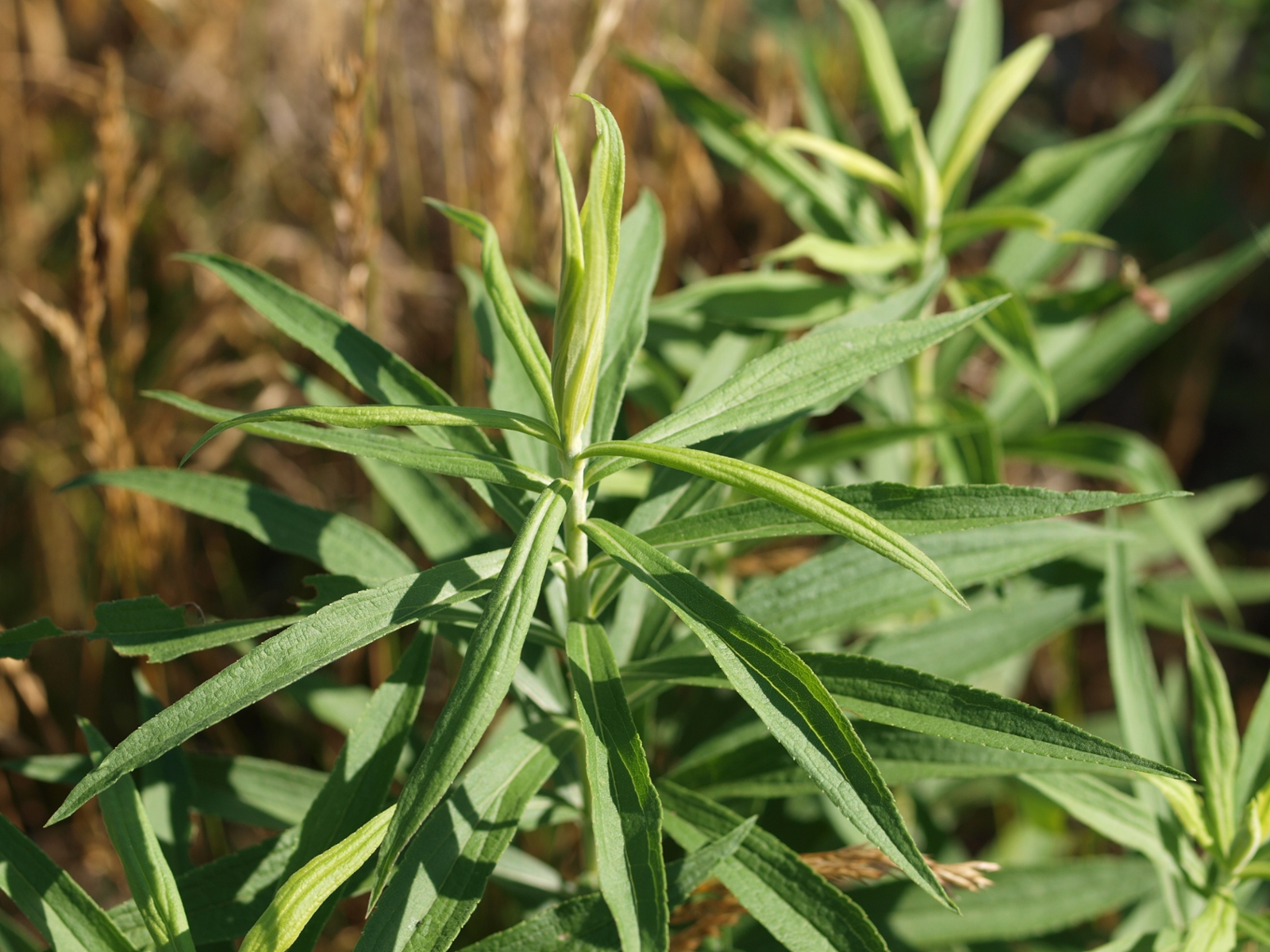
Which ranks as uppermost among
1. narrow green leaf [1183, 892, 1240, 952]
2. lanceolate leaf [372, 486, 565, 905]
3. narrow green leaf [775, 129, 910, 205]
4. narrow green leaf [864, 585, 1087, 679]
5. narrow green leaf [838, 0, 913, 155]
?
narrow green leaf [838, 0, 913, 155]

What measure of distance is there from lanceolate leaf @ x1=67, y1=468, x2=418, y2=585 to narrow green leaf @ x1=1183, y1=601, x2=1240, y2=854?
78 centimetres

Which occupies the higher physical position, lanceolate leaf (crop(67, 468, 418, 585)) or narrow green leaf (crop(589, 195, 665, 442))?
narrow green leaf (crop(589, 195, 665, 442))

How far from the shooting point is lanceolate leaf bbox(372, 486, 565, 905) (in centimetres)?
58

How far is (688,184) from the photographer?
2096 mm

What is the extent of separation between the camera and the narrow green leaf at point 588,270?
25.0 inches

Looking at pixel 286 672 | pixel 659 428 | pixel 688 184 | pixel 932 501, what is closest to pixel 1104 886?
pixel 932 501

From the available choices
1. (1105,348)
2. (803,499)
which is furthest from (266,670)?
(1105,348)

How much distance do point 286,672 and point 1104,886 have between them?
0.94 metres

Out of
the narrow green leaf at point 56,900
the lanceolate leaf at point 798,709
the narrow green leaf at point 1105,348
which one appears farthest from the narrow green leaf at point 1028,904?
the narrow green leaf at point 56,900

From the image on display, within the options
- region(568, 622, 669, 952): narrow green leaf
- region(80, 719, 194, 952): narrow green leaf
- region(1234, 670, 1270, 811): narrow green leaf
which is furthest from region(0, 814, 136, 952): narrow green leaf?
region(1234, 670, 1270, 811): narrow green leaf

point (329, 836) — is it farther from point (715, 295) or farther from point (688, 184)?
point (688, 184)

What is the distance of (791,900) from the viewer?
0.74 metres

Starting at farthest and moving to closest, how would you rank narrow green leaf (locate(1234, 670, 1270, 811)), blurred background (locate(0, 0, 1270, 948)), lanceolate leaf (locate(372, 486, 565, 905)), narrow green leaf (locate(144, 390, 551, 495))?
blurred background (locate(0, 0, 1270, 948)) → narrow green leaf (locate(1234, 670, 1270, 811)) → narrow green leaf (locate(144, 390, 551, 495)) → lanceolate leaf (locate(372, 486, 565, 905))

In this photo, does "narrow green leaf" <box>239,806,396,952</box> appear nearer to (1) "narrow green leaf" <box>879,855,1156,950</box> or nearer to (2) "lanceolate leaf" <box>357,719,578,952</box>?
(2) "lanceolate leaf" <box>357,719,578,952</box>
